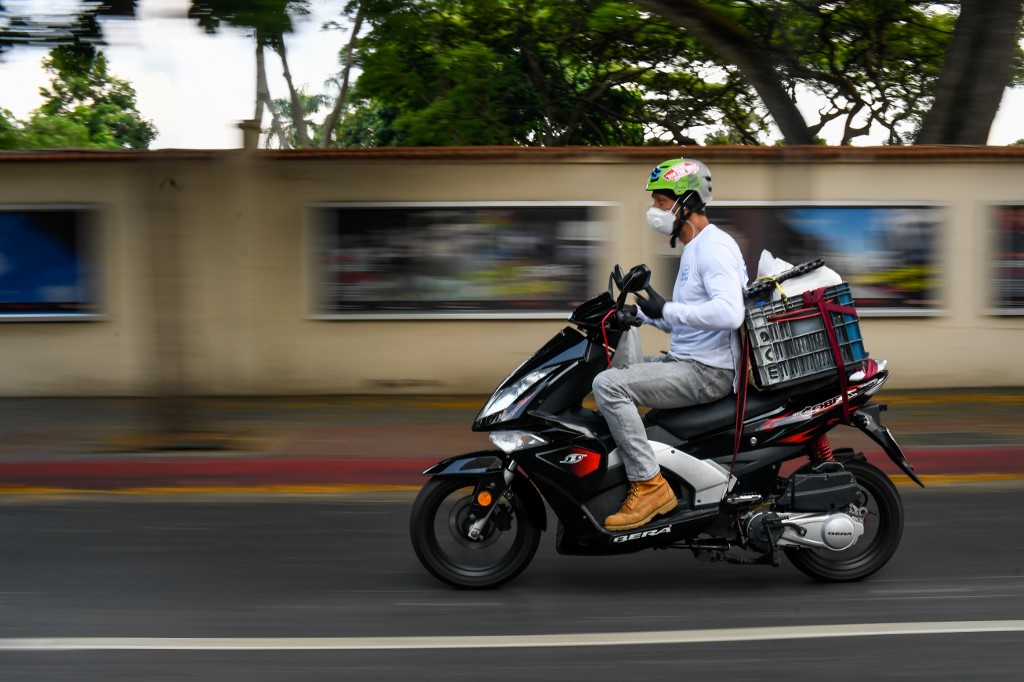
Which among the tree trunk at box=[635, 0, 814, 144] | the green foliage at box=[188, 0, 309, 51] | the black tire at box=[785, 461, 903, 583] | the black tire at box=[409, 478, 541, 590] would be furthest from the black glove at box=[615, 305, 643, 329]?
the tree trunk at box=[635, 0, 814, 144]

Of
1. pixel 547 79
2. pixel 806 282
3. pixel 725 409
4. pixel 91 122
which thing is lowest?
pixel 725 409

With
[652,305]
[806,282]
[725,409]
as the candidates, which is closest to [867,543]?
[725,409]

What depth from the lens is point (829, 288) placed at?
474cm

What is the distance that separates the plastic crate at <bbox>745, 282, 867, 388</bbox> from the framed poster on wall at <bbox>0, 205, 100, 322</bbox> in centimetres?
841

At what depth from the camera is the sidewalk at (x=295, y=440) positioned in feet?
25.0

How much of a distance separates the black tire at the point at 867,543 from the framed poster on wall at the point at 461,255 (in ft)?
20.2

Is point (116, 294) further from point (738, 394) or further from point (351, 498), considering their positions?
point (738, 394)

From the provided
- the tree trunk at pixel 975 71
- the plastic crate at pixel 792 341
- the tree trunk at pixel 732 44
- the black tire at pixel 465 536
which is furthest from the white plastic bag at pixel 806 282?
the tree trunk at pixel 975 71

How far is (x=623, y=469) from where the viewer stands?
4773 mm

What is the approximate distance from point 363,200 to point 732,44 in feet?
14.6

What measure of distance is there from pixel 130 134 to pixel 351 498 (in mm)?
44153

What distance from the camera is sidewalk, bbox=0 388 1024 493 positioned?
7625mm

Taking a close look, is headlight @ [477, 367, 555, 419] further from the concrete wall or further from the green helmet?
the concrete wall

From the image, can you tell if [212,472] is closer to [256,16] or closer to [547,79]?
[256,16]
